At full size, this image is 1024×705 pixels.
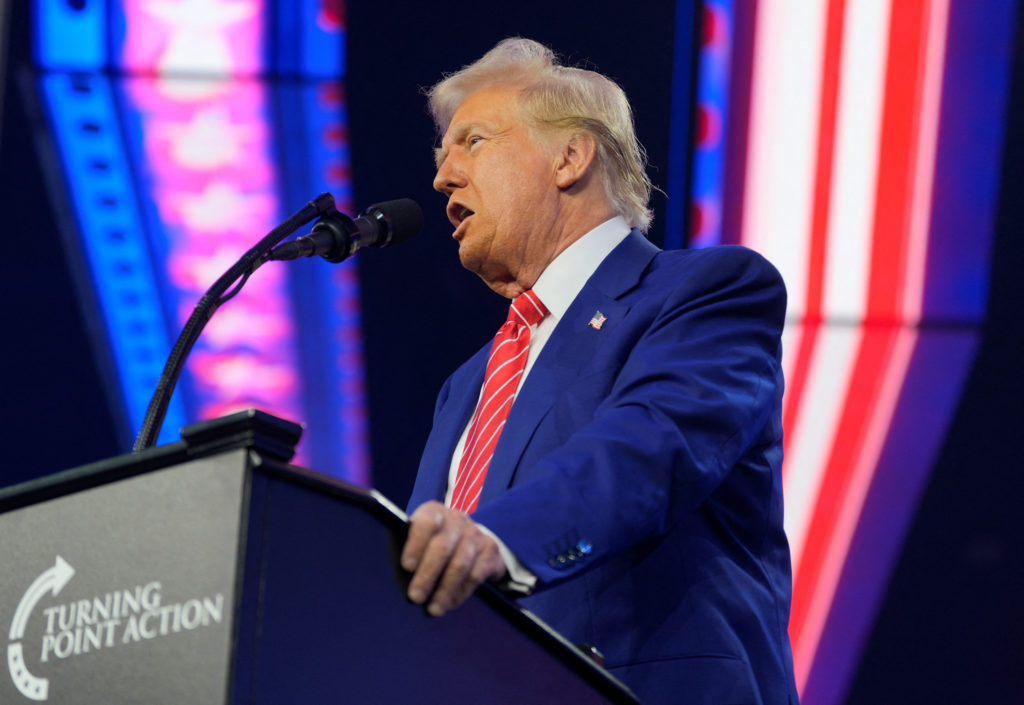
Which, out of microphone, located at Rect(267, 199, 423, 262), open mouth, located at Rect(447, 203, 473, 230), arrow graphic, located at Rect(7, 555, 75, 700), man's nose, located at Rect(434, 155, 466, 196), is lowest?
arrow graphic, located at Rect(7, 555, 75, 700)

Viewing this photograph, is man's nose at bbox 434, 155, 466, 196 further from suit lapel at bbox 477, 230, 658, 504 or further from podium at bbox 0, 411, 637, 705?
podium at bbox 0, 411, 637, 705

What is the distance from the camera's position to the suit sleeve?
113cm

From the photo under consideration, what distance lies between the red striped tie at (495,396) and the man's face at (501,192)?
13cm

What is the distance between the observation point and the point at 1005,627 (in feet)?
9.90

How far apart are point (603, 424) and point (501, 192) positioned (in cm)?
86

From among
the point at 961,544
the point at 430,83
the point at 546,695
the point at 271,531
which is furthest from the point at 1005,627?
the point at 271,531

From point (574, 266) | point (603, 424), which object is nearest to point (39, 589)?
point (603, 424)

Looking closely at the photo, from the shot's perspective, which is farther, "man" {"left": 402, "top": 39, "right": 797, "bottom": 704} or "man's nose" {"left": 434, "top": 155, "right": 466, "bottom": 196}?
"man's nose" {"left": 434, "top": 155, "right": 466, "bottom": 196}

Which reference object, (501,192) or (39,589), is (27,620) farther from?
(501,192)

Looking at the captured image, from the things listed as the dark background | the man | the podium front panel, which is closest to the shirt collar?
the man

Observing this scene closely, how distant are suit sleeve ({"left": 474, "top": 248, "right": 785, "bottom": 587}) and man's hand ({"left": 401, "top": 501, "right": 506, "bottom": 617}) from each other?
88 millimetres

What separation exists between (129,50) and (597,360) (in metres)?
2.10

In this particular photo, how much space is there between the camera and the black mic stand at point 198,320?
1.50 metres

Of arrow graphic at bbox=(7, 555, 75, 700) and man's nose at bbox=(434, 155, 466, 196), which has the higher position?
man's nose at bbox=(434, 155, 466, 196)
